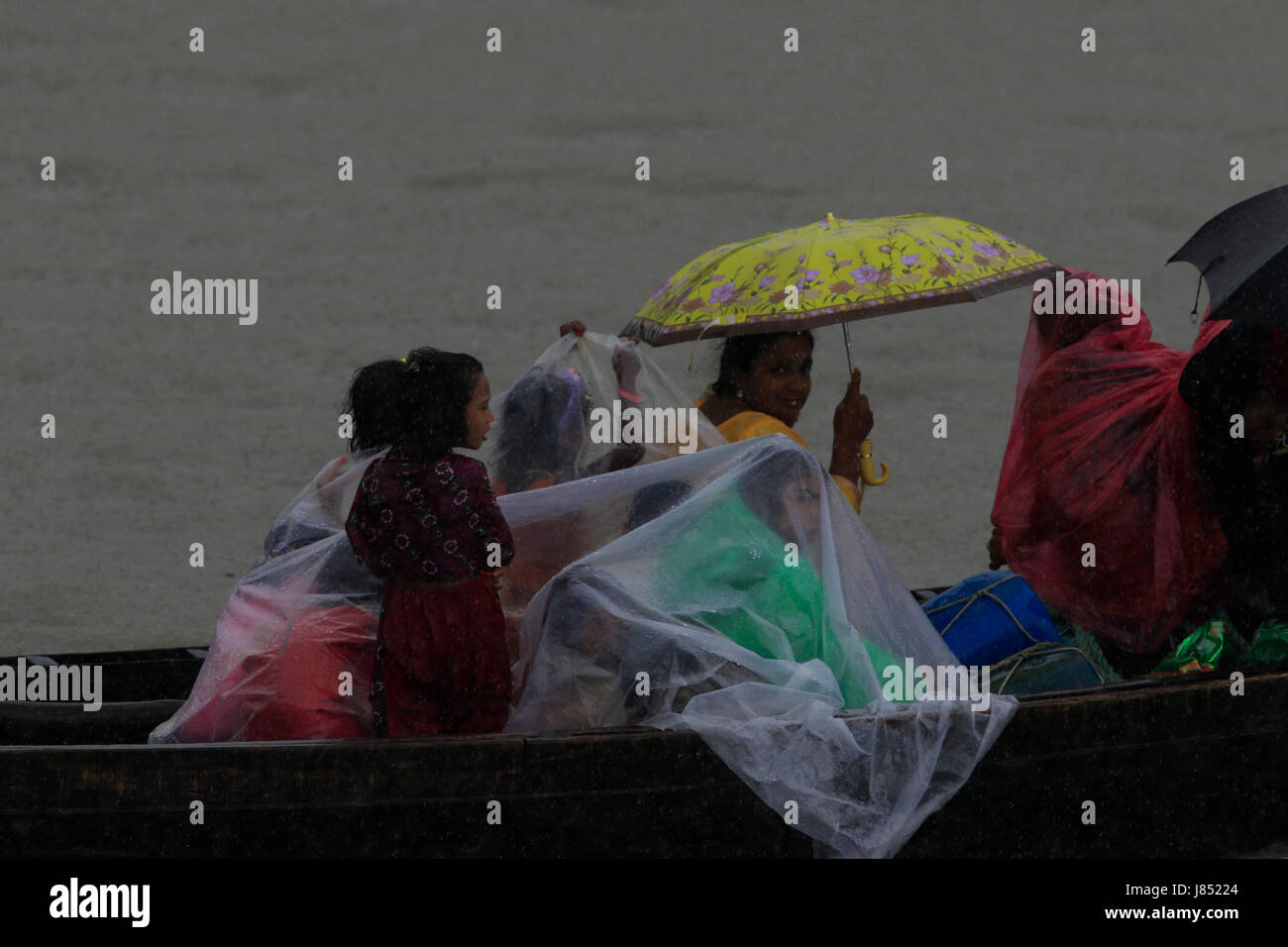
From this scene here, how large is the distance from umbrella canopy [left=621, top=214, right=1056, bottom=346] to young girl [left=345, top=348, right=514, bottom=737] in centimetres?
76

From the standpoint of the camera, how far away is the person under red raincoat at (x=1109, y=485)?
4.41 metres

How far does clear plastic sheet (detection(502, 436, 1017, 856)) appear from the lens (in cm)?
391

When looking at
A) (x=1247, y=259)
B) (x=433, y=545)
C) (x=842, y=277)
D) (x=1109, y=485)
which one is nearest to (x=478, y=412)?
(x=433, y=545)

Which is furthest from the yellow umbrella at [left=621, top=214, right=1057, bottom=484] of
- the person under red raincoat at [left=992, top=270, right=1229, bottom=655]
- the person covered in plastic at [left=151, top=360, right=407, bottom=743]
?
the person covered in plastic at [left=151, top=360, right=407, bottom=743]

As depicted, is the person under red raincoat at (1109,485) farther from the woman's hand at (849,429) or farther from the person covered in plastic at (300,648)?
the person covered in plastic at (300,648)

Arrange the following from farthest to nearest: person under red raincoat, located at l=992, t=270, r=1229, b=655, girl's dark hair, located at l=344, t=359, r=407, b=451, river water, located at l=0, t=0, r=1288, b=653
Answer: river water, located at l=0, t=0, r=1288, b=653, person under red raincoat, located at l=992, t=270, r=1229, b=655, girl's dark hair, located at l=344, t=359, r=407, b=451

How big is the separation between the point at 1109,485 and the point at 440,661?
1715mm

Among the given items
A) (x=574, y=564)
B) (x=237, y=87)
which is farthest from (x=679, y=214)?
(x=574, y=564)

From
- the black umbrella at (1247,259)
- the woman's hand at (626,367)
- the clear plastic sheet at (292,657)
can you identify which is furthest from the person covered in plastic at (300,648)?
the black umbrella at (1247,259)

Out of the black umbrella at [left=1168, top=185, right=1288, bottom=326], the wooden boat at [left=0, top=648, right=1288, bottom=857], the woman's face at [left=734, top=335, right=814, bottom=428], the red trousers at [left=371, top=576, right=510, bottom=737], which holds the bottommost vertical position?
the wooden boat at [left=0, top=648, right=1288, bottom=857]

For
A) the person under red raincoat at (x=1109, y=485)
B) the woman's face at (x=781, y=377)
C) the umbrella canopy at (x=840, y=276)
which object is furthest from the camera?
the woman's face at (x=781, y=377)

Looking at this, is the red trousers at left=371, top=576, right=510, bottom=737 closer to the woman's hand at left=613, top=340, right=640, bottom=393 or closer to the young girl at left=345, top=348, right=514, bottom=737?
the young girl at left=345, top=348, right=514, bottom=737

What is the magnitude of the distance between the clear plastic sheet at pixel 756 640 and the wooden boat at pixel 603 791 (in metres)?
0.12

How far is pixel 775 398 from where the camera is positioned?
15.4ft
